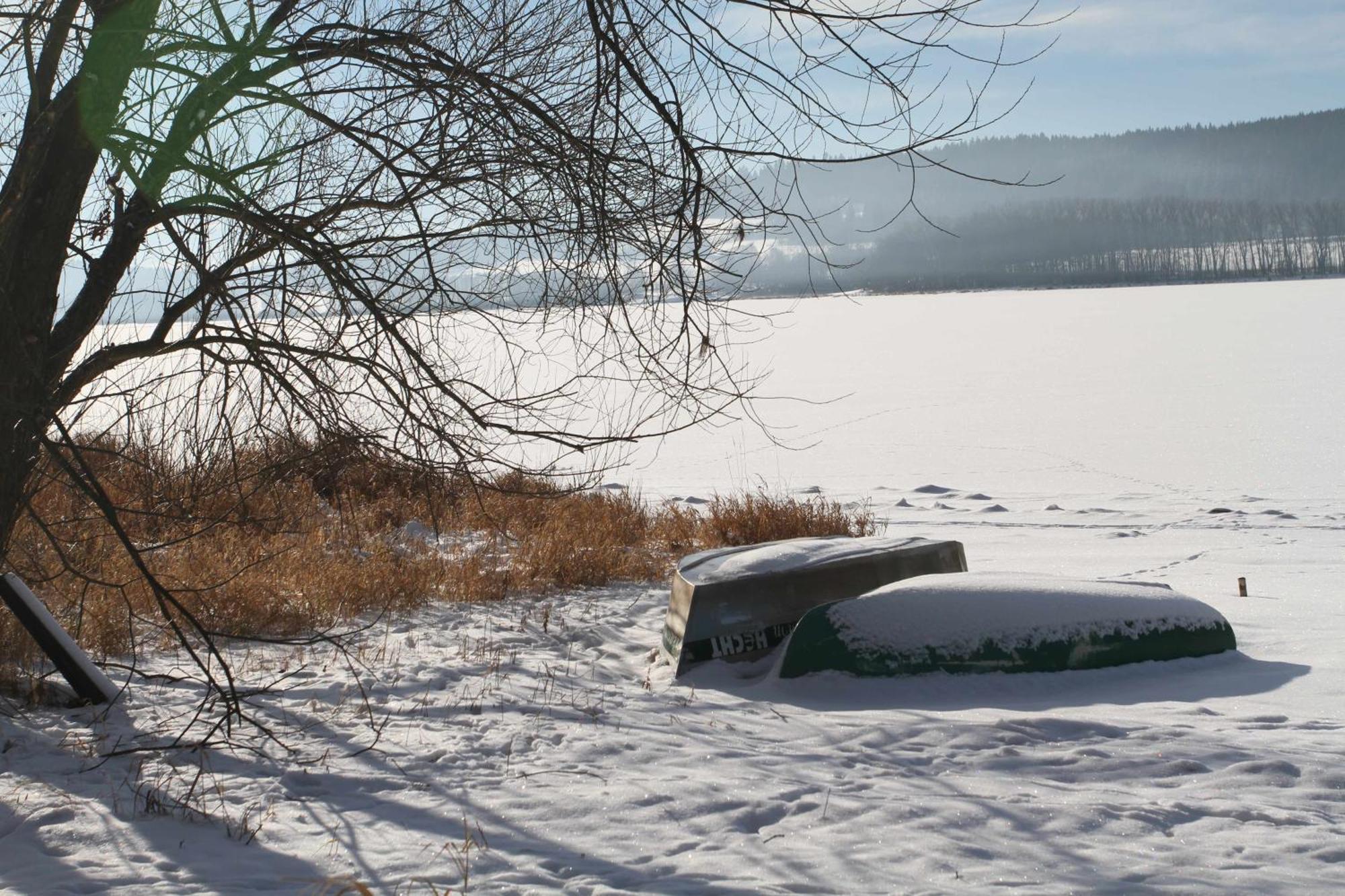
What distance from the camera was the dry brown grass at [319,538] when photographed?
4.49m

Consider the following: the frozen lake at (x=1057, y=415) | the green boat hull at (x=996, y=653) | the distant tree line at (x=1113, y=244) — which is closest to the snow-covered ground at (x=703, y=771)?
the green boat hull at (x=996, y=653)

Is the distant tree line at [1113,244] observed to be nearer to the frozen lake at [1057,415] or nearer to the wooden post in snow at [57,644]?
the frozen lake at [1057,415]

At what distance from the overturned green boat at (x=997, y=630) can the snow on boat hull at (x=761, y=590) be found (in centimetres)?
37

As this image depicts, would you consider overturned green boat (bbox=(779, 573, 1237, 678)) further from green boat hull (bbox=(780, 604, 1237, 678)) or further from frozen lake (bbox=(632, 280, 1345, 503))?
frozen lake (bbox=(632, 280, 1345, 503))

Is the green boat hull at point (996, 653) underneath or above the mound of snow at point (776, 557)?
underneath

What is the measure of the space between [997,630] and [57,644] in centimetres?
430

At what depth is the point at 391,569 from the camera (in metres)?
7.59

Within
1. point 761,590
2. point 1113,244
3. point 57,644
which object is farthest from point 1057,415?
point 1113,244

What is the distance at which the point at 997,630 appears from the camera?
5105 millimetres

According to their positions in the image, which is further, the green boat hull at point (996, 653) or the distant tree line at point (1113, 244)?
the distant tree line at point (1113, 244)

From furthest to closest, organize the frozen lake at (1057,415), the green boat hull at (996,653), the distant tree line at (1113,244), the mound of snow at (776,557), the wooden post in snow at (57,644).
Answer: the distant tree line at (1113,244), the frozen lake at (1057,415), the mound of snow at (776,557), the green boat hull at (996,653), the wooden post in snow at (57,644)

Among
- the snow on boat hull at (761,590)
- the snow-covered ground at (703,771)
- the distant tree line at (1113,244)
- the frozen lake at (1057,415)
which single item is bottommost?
the snow-covered ground at (703,771)

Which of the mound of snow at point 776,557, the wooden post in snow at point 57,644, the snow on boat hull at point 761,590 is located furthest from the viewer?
the mound of snow at point 776,557

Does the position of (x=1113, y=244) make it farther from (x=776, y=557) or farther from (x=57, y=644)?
(x=57, y=644)
